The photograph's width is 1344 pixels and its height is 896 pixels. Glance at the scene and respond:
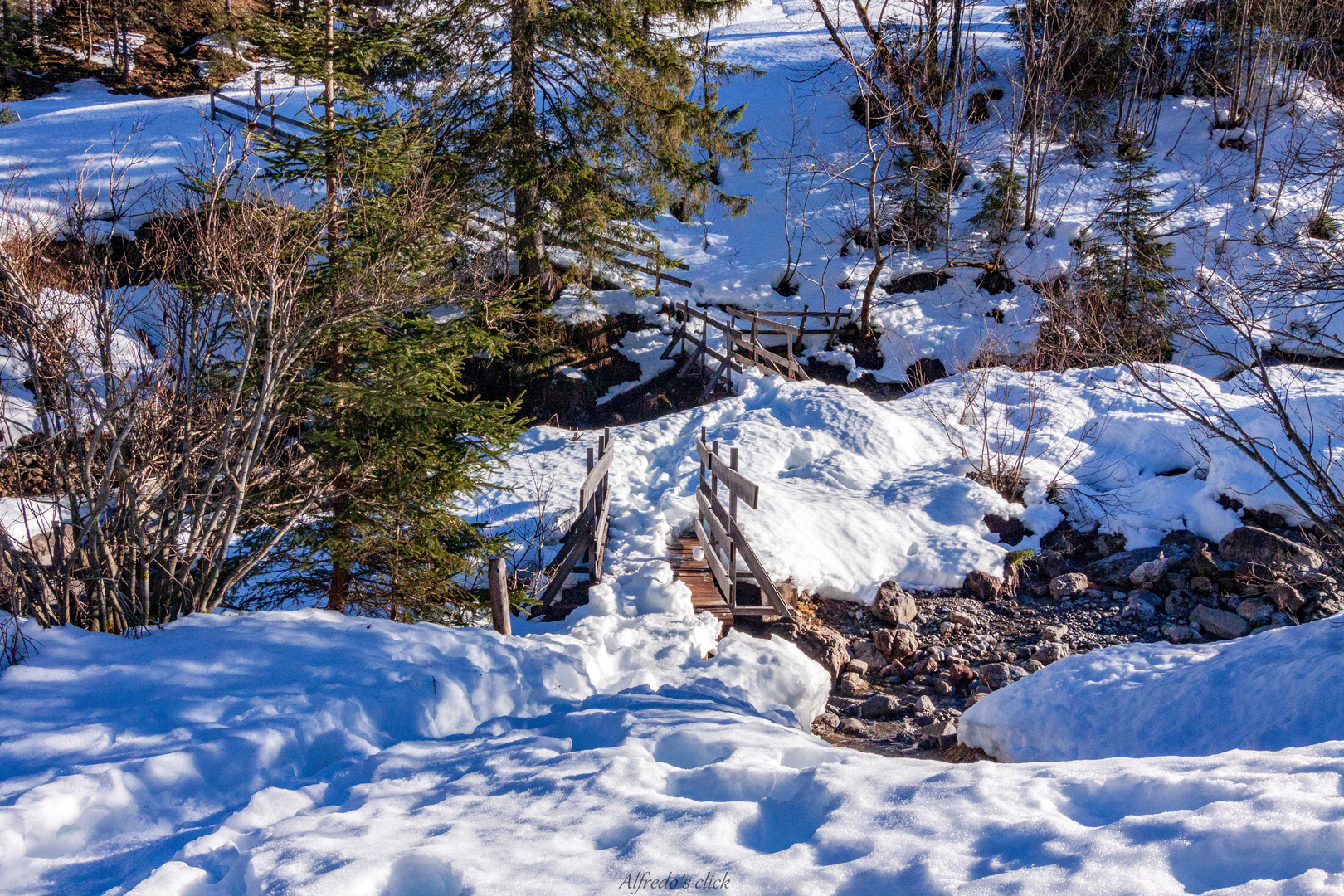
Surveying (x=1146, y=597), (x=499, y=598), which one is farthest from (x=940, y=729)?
(x=1146, y=597)

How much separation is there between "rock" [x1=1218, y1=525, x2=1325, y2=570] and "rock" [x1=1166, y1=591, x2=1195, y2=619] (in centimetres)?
110

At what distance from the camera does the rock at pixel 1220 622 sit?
8.78m

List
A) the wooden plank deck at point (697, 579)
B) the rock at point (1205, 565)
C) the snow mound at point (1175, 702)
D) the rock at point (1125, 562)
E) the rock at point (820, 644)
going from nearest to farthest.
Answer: the snow mound at point (1175, 702)
the rock at point (820, 644)
the wooden plank deck at point (697, 579)
the rock at point (1205, 565)
the rock at point (1125, 562)

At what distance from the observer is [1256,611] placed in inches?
355

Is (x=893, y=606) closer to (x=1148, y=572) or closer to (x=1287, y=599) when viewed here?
(x=1148, y=572)

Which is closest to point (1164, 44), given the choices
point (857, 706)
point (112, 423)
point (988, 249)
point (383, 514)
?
point (988, 249)

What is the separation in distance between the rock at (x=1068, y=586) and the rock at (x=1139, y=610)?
0.57m

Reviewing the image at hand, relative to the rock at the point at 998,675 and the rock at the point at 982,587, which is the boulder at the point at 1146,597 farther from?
the rock at the point at 998,675

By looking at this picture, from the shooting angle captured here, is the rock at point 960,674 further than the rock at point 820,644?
Yes

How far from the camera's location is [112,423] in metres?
5.21

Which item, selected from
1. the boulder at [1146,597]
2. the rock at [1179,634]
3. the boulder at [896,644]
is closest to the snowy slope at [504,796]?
the boulder at [896,644]

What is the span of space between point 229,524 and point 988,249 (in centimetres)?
2267

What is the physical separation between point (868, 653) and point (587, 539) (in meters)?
3.56

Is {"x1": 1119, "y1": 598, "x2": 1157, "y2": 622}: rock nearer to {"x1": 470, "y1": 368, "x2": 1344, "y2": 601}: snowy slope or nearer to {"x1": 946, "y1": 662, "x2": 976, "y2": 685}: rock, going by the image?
{"x1": 470, "y1": 368, "x2": 1344, "y2": 601}: snowy slope
